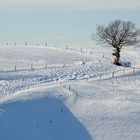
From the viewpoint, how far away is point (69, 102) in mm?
56031

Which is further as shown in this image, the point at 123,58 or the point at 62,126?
the point at 123,58

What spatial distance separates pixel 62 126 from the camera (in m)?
52.0

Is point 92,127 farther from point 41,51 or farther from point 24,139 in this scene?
point 41,51

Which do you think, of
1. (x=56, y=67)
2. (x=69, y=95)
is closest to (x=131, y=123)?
(x=69, y=95)

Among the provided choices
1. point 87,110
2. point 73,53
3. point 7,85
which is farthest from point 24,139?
point 73,53

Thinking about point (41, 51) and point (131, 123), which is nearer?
point (131, 123)

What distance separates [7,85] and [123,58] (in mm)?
33126

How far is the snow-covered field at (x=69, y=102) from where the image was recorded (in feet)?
165

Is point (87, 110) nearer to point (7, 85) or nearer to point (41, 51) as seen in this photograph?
point (7, 85)

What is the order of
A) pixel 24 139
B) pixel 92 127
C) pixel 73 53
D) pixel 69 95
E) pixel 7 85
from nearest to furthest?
pixel 24 139
pixel 92 127
pixel 69 95
pixel 7 85
pixel 73 53

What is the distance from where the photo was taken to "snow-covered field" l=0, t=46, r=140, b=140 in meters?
50.4

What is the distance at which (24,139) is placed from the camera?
4822cm

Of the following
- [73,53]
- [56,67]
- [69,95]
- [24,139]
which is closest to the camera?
[24,139]

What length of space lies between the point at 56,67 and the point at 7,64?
7.34 meters
